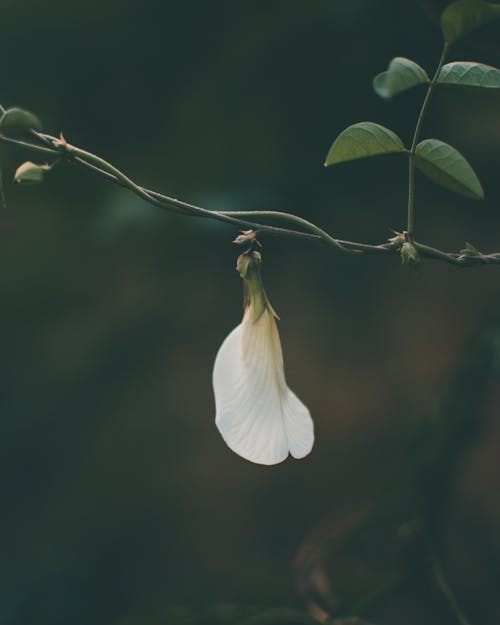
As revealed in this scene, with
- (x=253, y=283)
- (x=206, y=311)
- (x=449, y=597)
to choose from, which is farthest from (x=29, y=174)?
(x=206, y=311)

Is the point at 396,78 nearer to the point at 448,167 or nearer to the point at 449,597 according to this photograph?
the point at 448,167

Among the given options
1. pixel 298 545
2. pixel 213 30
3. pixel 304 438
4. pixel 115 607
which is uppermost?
pixel 213 30

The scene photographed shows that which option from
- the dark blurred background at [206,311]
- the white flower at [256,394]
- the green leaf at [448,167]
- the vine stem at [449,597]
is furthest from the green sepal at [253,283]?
the dark blurred background at [206,311]

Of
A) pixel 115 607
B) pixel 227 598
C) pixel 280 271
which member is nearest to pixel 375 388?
pixel 280 271

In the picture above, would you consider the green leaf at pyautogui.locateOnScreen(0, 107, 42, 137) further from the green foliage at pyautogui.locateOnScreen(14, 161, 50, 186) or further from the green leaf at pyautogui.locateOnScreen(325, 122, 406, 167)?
the green leaf at pyautogui.locateOnScreen(325, 122, 406, 167)

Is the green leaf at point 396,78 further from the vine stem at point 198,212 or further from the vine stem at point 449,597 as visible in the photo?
the vine stem at point 449,597

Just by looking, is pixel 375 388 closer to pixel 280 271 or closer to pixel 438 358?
pixel 438 358

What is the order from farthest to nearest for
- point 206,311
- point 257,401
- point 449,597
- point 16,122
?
point 206,311 < point 449,597 < point 257,401 < point 16,122
